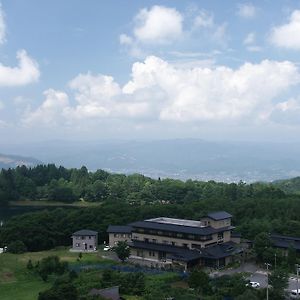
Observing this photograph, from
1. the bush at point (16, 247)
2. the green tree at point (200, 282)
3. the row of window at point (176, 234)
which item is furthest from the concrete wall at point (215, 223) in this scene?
the bush at point (16, 247)

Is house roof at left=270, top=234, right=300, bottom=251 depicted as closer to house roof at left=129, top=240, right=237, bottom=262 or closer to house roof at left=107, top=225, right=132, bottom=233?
house roof at left=129, top=240, right=237, bottom=262

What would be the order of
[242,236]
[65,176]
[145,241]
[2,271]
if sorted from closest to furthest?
1. [2,271]
2. [145,241]
3. [242,236]
4. [65,176]

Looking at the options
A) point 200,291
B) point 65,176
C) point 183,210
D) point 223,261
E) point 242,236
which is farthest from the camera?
point 65,176

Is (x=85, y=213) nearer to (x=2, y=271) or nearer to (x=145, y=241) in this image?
(x=145, y=241)

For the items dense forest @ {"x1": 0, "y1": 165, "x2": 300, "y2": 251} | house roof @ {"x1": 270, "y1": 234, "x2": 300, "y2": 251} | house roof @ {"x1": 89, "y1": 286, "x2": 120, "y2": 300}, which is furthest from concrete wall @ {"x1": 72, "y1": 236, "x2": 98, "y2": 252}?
house roof @ {"x1": 89, "y1": 286, "x2": 120, "y2": 300}

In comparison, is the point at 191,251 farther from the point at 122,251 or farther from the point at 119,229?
the point at 119,229

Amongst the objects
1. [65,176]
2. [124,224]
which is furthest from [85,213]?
[65,176]

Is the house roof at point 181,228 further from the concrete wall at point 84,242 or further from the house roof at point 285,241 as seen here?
the concrete wall at point 84,242
